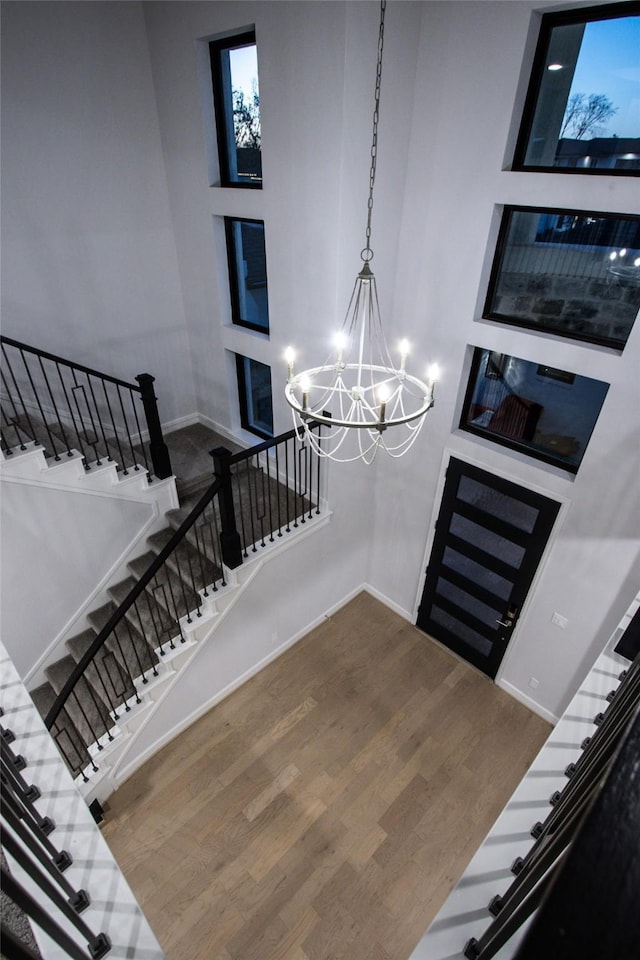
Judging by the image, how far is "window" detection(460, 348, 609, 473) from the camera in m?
3.96

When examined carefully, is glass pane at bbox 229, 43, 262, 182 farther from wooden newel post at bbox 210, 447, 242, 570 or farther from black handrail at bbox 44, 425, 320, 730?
wooden newel post at bbox 210, 447, 242, 570

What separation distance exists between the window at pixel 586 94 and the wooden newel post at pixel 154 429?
12.3ft

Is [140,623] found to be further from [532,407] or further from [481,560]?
[532,407]

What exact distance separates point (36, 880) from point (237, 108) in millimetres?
5702

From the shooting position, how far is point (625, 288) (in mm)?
3471

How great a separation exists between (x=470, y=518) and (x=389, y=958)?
346cm

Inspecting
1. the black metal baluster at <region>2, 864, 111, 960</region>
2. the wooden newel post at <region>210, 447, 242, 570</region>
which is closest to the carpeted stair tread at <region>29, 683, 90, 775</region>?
the wooden newel post at <region>210, 447, 242, 570</region>

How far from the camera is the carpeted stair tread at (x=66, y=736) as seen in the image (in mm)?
4164

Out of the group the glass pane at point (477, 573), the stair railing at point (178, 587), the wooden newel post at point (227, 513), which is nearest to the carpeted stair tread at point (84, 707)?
the stair railing at point (178, 587)

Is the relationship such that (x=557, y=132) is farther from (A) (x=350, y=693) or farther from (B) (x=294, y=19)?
(A) (x=350, y=693)

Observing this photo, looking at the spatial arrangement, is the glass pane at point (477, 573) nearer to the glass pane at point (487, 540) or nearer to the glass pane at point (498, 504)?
the glass pane at point (487, 540)

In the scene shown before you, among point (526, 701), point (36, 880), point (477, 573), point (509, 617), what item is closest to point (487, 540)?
point (477, 573)

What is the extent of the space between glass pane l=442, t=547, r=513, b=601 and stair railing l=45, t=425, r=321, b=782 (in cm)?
154

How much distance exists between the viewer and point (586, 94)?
330 cm
